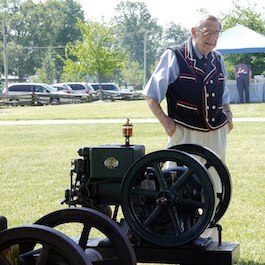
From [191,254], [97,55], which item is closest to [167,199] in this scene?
[191,254]

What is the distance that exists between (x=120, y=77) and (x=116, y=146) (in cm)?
10481

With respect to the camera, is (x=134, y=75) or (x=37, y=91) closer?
(x=37, y=91)

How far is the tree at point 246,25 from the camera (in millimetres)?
42250

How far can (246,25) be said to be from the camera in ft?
157

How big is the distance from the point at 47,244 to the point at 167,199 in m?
1.01

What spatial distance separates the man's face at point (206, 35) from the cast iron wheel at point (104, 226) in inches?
72.5

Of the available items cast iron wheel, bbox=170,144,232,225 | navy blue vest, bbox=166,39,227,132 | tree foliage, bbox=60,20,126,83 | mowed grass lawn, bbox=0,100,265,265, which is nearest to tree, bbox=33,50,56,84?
tree foliage, bbox=60,20,126,83

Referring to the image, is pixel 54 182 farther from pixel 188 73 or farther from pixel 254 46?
pixel 254 46

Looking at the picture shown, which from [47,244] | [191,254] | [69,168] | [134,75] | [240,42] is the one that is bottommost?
[134,75]

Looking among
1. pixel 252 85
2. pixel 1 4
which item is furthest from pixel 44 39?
pixel 252 85

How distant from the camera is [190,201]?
4285mm

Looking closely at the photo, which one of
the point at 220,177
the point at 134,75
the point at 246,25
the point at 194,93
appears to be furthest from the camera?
the point at 134,75

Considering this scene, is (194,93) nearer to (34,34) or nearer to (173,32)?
(34,34)

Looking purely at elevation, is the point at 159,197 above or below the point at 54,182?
above
